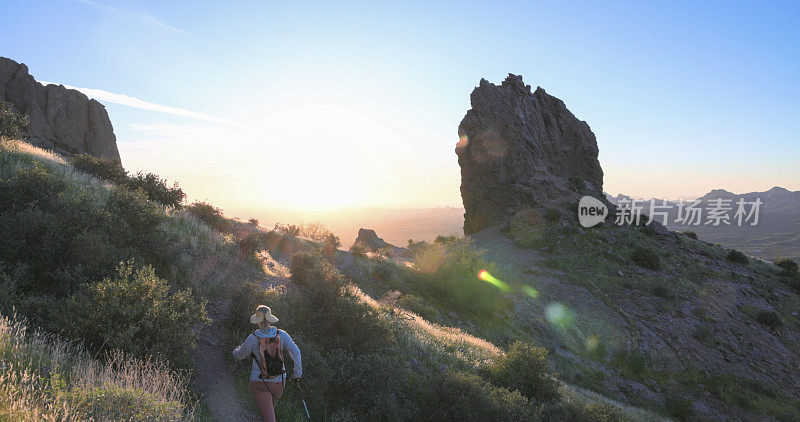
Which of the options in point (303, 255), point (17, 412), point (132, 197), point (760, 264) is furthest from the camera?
point (760, 264)

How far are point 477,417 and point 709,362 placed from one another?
18.2 m

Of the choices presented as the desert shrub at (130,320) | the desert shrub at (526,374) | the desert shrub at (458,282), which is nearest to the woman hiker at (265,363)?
the desert shrub at (130,320)

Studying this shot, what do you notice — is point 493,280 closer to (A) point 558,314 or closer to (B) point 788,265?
(A) point 558,314

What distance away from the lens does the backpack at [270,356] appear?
19.4 ft

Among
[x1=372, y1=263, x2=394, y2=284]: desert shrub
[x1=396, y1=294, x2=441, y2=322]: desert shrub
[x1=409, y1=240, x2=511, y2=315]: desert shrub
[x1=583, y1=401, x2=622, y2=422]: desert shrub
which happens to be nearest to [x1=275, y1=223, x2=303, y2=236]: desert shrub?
[x1=372, y1=263, x2=394, y2=284]: desert shrub

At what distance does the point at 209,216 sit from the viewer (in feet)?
60.6

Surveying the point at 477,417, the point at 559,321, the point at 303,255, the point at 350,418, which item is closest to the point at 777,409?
A: the point at 559,321

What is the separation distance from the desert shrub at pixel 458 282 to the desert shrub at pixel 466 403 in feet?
41.3

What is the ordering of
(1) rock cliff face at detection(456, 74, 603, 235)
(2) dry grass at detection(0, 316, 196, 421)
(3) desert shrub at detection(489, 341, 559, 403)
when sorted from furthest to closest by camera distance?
(1) rock cliff face at detection(456, 74, 603, 235) < (3) desert shrub at detection(489, 341, 559, 403) < (2) dry grass at detection(0, 316, 196, 421)

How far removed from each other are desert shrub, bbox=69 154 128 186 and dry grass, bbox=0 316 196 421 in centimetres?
1390

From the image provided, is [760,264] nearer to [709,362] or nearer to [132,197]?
[709,362]

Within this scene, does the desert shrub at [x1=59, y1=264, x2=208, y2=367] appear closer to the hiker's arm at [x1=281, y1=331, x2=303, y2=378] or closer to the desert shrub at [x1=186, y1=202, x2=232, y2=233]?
the hiker's arm at [x1=281, y1=331, x2=303, y2=378]

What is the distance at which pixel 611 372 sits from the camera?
17.0m

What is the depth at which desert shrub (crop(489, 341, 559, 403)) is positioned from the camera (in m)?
9.71
